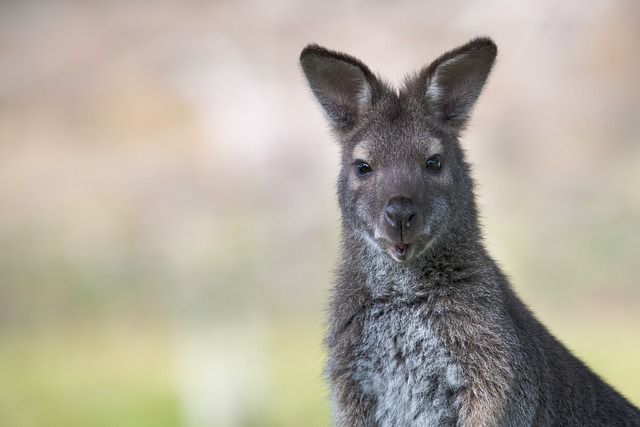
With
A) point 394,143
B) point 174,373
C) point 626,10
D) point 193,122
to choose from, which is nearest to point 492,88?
point 626,10

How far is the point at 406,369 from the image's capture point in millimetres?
5484

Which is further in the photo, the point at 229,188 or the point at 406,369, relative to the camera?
the point at 229,188

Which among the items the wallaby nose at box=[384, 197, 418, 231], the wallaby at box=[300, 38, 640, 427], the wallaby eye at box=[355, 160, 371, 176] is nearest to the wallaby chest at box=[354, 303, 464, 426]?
the wallaby at box=[300, 38, 640, 427]

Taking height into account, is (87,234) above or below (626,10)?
below

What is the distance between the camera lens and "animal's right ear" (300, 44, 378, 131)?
18.7 ft

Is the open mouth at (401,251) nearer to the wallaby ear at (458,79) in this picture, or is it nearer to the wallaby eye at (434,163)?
the wallaby eye at (434,163)

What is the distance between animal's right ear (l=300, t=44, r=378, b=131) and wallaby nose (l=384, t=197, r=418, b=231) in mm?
860

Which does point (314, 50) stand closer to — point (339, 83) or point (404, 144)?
point (339, 83)

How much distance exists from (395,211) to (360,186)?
41cm

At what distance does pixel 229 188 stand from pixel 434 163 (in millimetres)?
7747

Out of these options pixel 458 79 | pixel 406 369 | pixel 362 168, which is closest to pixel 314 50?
pixel 362 168

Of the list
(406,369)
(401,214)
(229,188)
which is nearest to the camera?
(401,214)

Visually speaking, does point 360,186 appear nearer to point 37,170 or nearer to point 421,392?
point 421,392

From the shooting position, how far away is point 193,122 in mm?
12961
